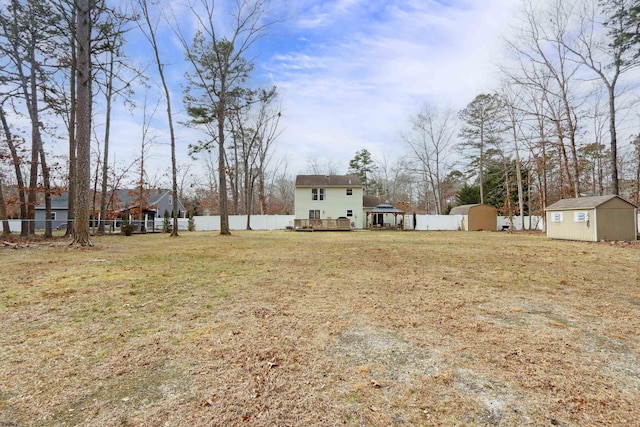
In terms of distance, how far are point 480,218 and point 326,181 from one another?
14.2m

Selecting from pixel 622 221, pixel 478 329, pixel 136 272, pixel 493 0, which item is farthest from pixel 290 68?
pixel 622 221

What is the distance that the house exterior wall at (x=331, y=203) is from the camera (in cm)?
2866

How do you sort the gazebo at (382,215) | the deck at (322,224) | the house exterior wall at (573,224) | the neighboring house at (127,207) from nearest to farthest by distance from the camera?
the house exterior wall at (573,224), the deck at (322,224), the neighboring house at (127,207), the gazebo at (382,215)

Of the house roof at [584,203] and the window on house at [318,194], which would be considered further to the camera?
the window on house at [318,194]

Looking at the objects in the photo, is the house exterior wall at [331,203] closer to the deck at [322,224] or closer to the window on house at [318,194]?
the window on house at [318,194]

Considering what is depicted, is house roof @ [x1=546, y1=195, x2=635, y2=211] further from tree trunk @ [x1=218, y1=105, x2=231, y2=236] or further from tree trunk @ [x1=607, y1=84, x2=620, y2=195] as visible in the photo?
tree trunk @ [x1=218, y1=105, x2=231, y2=236]

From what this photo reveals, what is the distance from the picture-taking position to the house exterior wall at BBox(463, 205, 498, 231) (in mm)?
26469

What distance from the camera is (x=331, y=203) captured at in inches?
1136

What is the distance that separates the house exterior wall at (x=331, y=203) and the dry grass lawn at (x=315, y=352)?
75.8ft

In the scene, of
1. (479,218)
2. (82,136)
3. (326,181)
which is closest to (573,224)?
(479,218)

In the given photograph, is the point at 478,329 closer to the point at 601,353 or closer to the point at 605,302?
the point at 601,353

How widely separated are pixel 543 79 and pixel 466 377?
24.0 metres

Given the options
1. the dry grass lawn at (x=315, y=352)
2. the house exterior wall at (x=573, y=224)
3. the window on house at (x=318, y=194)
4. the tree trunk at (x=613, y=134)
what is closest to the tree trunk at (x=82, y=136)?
the dry grass lawn at (x=315, y=352)

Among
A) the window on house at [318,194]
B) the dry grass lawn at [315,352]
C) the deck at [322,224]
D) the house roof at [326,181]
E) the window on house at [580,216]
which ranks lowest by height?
the dry grass lawn at [315,352]
